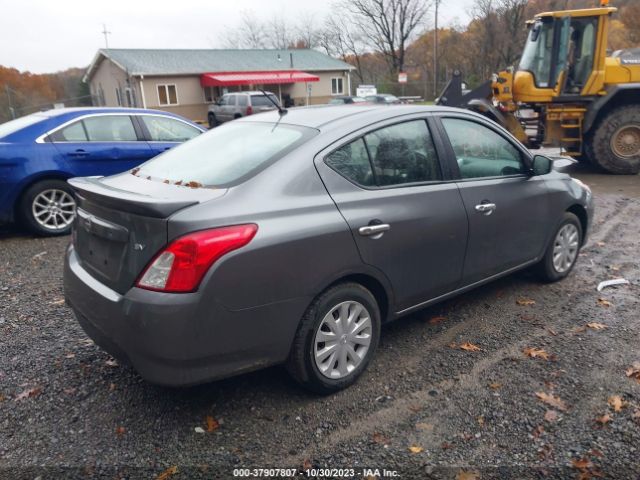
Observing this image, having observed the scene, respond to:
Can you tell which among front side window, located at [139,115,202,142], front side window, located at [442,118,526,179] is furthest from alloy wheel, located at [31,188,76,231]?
front side window, located at [442,118,526,179]

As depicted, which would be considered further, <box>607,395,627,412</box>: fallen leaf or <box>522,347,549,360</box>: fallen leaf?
<box>522,347,549,360</box>: fallen leaf

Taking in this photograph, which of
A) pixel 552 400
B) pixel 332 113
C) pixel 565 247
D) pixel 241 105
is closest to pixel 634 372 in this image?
pixel 552 400

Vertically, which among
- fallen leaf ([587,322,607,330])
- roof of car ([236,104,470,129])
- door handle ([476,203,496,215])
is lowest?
fallen leaf ([587,322,607,330])

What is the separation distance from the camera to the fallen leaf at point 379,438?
2.76m

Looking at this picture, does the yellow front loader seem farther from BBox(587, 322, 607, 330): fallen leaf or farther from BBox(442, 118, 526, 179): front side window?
BBox(587, 322, 607, 330): fallen leaf

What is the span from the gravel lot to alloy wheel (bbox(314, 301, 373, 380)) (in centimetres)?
19

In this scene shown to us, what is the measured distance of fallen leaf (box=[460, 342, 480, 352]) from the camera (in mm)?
3699

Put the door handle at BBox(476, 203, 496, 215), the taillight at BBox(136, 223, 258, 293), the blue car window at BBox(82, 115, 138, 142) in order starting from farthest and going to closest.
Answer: the blue car window at BBox(82, 115, 138, 142) < the door handle at BBox(476, 203, 496, 215) < the taillight at BBox(136, 223, 258, 293)

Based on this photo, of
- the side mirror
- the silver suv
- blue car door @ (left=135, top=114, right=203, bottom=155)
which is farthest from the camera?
the silver suv

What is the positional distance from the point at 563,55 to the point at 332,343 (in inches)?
395

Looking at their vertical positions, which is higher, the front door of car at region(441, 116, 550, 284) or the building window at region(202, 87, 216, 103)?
the building window at region(202, 87, 216, 103)

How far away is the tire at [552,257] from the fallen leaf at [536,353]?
126 centimetres

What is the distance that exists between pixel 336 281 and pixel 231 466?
113cm

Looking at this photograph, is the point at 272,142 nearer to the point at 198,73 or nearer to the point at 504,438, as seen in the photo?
the point at 504,438
